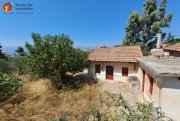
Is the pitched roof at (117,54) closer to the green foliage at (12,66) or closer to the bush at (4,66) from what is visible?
the green foliage at (12,66)

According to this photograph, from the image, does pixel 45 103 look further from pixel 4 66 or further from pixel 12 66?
pixel 12 66

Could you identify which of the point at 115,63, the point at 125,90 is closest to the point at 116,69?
the point at 115,63

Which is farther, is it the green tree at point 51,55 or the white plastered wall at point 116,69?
the white plastered wall at point 116,69

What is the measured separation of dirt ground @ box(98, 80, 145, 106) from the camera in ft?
49.7

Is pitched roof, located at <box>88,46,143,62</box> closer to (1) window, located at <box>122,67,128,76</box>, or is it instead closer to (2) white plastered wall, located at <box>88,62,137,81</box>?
(2) white plastered wall, located at <box>88,62,137,81</box>

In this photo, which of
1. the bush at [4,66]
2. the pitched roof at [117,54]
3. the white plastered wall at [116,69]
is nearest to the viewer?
the white plastered wall at [116,69]

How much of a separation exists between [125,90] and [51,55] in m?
8.94

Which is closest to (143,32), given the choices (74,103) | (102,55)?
(102,55)

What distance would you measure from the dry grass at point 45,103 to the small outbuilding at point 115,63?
4.01m

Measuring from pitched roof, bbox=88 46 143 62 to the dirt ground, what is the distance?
9.92 feet

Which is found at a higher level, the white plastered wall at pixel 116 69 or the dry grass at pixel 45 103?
the white plastered wall at pixel 116 69

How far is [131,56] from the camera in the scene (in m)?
21.6

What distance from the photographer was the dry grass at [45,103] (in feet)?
41.6

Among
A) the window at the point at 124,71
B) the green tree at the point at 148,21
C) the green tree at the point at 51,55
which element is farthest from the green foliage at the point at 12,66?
the green tree at the point at 148,21
